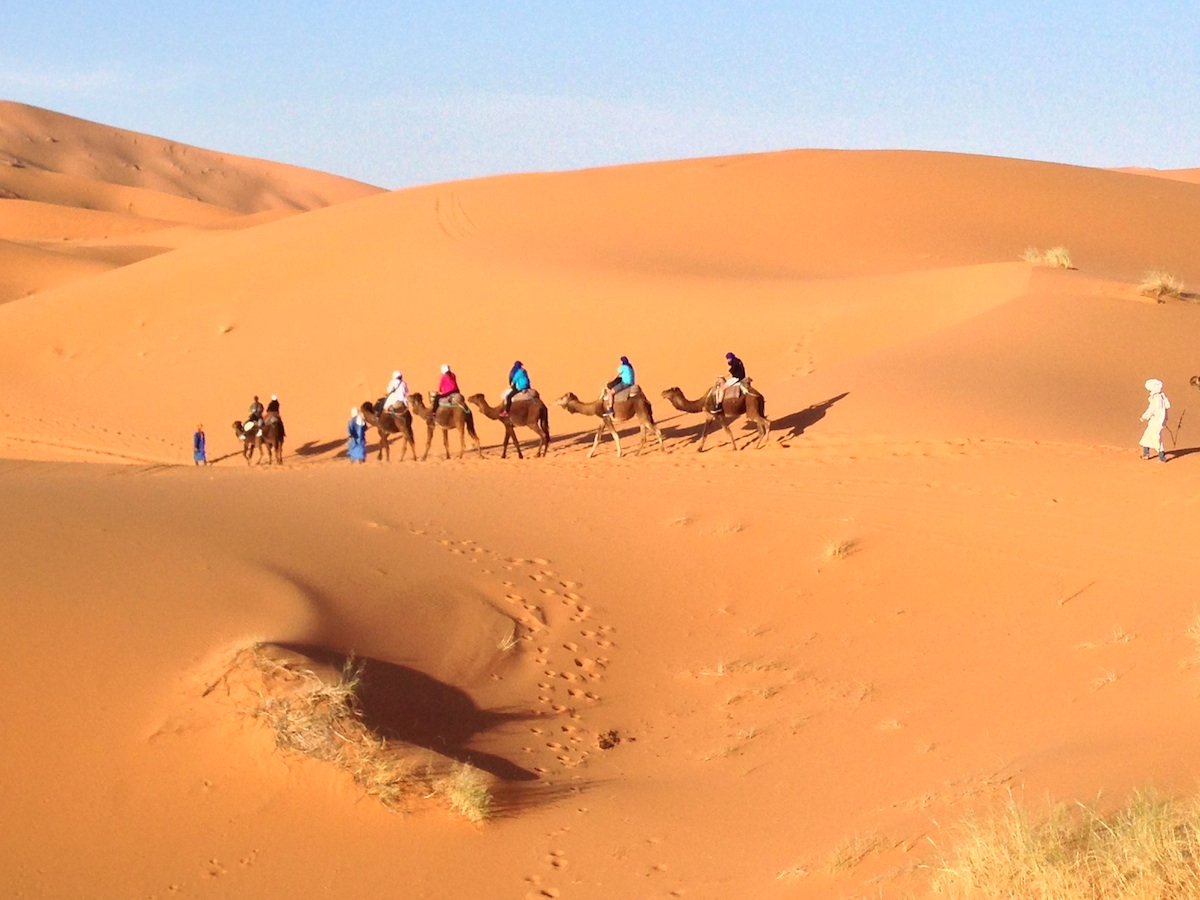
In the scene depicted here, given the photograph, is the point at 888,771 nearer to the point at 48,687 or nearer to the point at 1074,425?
the point at 48,687

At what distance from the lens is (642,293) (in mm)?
31219

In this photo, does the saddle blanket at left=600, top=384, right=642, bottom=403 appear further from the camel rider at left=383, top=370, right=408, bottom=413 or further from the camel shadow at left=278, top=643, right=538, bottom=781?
the camel shadow at left=278, top=643, right=538, bottom=781

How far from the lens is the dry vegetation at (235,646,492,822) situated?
8.19m

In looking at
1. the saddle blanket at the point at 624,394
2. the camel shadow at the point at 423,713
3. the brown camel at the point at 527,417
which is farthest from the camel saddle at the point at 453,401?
the camel shadow at the point at 423,713

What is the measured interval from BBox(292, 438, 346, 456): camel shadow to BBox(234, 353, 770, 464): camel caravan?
78 cm

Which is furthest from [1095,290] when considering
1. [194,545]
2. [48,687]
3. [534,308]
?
[48,687]

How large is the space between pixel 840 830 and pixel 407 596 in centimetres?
522

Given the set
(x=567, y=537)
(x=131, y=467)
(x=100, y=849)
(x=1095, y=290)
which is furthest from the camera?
(x=1095, y=290)

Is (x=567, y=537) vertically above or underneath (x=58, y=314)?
underneath

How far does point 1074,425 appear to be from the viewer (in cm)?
1947

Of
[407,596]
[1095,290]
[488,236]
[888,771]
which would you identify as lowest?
[888,771]

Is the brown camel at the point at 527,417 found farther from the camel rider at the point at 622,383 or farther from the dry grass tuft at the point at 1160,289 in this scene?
the dry grass tuft at the point at 1160,289

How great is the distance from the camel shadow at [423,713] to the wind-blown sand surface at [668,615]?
4cm

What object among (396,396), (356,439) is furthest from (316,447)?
(396,396)
